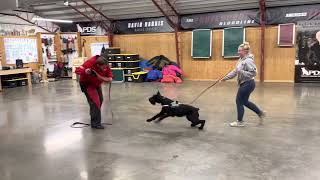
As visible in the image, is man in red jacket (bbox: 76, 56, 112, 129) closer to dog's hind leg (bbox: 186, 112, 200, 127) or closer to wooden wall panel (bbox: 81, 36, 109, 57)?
dog's hind leg (bbox: 186, 112, 200, 127)

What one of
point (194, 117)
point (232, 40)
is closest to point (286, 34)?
point (232, 40)

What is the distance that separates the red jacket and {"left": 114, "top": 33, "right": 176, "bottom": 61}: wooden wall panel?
26.8ft

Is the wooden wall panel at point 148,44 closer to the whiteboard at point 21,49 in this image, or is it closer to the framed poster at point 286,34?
the whiteboard at point 21,49

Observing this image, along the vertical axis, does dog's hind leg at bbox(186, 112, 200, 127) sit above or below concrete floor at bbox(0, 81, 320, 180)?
above

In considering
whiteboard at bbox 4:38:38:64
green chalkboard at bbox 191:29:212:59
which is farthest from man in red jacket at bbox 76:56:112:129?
whiteboard at bbox 4:38:38:64

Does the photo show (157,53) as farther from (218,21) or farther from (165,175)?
(165,175)

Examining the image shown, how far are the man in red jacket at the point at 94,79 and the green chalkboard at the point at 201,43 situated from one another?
7649mm

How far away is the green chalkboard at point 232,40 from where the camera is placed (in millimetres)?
11602

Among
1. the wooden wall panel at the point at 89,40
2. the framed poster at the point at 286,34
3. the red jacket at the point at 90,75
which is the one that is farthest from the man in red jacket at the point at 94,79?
the wooden wall panel at the point at 89,40

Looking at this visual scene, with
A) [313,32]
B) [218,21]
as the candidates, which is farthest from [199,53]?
[313,32]

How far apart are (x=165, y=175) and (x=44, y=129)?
293 centimetres

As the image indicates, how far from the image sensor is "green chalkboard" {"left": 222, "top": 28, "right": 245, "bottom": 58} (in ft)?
38.1

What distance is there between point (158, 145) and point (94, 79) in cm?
161

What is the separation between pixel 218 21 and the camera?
478 inches
